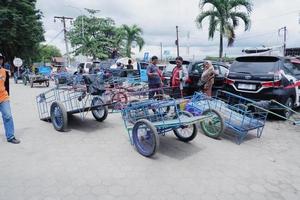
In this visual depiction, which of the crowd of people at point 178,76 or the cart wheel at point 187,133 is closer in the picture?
the cart wheel at point 187,133

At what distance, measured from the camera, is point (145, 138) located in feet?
15.1

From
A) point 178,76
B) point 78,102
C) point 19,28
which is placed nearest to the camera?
point 78,102

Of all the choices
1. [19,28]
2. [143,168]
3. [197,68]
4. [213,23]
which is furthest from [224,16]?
[19,28]

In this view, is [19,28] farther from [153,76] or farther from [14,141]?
[14,141]

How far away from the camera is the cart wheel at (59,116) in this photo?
556cm

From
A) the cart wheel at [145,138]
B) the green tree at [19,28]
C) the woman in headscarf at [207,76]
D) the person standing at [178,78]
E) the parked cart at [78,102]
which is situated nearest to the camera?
the cart wheel at [145,138]

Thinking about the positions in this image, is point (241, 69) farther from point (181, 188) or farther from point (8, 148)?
point (8, 148)

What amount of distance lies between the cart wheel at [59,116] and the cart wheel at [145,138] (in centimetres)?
183

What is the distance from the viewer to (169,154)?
4.56 m

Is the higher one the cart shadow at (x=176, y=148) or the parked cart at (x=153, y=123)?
the parked cart at (x=153, y=123)

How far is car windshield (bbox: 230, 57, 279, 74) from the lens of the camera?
21.9ft

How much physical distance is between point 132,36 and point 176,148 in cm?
3174

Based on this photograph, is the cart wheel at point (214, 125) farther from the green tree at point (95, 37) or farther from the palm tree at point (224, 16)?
the green tree at point (95, 37)

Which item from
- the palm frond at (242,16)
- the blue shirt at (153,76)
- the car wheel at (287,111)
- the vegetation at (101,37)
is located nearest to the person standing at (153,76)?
the blue shirt at (153,76)
